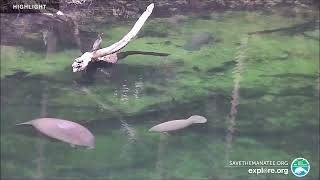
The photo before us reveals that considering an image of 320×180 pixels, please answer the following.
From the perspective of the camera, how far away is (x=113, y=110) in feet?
7.30

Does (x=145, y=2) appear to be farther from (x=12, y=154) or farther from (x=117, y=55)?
(x=12, y=154)

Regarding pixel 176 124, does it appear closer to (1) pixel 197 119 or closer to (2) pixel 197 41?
(1) pixel 197 119

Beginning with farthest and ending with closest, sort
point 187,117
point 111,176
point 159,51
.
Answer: point 159,51 → point 187,117 → point 111,176

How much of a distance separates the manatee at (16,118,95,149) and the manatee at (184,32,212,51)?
0.71 m

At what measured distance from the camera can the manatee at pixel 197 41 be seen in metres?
2.35

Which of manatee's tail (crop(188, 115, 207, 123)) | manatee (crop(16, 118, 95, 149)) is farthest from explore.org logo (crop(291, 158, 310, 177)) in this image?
manatee (crop(16, 118, 95, 149))

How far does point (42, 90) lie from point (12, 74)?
0.18 metres

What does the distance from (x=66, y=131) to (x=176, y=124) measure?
547 millimetres

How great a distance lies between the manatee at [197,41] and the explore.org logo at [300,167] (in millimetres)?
771

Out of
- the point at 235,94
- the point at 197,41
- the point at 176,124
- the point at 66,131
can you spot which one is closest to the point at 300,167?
the point at 235,94

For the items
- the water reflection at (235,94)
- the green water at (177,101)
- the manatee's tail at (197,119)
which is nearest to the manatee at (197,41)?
the green water at (177,101)

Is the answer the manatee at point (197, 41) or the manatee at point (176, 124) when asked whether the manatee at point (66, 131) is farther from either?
the manatee at point (197, 41)

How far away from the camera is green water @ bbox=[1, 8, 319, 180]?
6.91ft

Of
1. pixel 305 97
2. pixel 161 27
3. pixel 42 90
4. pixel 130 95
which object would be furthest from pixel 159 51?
pixel 305 97
